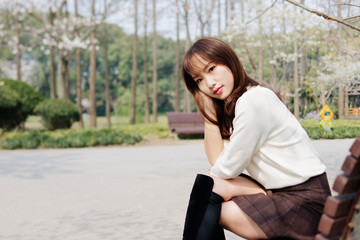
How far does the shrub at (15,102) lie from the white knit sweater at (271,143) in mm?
13871

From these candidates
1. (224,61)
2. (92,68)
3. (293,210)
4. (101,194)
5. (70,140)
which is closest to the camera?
(293,210)

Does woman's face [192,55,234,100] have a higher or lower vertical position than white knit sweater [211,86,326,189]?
higher

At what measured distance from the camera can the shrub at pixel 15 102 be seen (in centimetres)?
1445

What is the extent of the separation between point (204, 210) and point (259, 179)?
0.29m

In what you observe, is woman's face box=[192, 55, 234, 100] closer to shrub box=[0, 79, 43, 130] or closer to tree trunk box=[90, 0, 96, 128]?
shrub box=[0, 79, 43, 130]

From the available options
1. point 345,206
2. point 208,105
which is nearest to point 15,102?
point 208,105

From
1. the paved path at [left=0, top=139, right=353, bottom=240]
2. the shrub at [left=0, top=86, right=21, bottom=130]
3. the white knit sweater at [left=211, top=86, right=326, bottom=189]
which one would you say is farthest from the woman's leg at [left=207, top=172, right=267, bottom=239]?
the shrub at [left=0, top=86, right=21, bottom=130]

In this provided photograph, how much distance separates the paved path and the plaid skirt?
0.10 metres

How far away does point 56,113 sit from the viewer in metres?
15.1

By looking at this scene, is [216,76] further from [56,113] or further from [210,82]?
[56,113]

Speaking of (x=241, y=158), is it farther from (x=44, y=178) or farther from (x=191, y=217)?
(x=44, y=178)

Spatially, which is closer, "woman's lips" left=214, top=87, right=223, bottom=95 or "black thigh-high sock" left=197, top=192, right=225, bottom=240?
"black thigh-high sock" left=197, top=192, right=225, bottom=240

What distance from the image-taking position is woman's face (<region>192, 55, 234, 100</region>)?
6.99 feet

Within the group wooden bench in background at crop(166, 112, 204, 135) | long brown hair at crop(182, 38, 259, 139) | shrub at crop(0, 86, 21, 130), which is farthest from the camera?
shrub at crop(0, 86, 21, 130)
